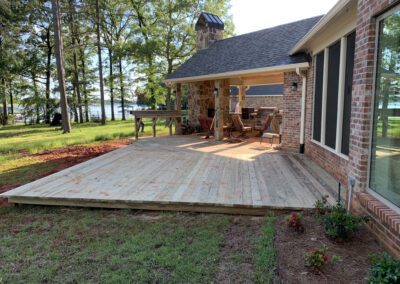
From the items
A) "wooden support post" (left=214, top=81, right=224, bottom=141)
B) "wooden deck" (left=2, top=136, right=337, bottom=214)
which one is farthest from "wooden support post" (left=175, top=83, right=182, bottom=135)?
"wooden deck" (left=2, top=136, right=337, bottom=214)

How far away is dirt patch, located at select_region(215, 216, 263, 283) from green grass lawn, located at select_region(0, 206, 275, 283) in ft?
0.21

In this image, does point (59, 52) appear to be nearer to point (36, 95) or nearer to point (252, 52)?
point (36, 95)

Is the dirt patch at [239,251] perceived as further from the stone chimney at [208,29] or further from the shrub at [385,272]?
the stone chimney at [208,29]

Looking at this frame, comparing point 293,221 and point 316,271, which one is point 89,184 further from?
point 316,271

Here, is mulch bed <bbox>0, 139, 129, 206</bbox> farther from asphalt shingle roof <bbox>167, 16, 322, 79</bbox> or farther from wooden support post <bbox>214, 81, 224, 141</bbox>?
asphalt shingle roof <bbox>167, 16, 322, 79</bbox>

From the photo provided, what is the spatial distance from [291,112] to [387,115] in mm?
4910

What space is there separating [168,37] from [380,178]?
18.7 metres

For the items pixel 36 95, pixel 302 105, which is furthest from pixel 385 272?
pixel 36 95

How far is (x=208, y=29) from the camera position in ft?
45.0

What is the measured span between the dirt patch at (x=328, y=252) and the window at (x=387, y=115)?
53 centimetres

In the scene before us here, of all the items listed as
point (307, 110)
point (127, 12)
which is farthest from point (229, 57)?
point (127, 12)

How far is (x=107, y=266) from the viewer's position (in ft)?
8.42

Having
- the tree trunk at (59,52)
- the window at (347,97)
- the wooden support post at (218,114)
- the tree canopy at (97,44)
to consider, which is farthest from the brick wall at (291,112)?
the tree canopy at (97,44)

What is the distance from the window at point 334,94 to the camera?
4.45 meters
